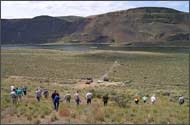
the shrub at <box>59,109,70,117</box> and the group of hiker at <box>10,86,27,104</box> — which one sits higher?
the group of hiker at <box>10,86,27,104</box>

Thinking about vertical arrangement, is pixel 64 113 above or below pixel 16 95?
below

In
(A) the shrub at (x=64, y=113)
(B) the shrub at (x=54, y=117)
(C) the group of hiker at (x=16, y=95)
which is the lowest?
(B) the shrub at (x=54, y=117)

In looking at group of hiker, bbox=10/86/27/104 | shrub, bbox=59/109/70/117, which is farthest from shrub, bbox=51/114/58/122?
group of hiker, bbox=10/86/27/104

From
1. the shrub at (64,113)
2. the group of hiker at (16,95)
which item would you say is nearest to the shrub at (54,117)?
the shrub at (64,113)

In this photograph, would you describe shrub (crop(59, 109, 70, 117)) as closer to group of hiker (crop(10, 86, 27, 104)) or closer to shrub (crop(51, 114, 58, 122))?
shrub (crop(51, 114, 58, 122))

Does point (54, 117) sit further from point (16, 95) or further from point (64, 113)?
point (16, 95)

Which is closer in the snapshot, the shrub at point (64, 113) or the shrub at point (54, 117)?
the shrub at point (54, 117)

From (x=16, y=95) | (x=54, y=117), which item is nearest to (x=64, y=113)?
(x=54, y=117)

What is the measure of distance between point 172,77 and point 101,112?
129 ft

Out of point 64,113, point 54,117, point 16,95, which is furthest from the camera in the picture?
point 16,95

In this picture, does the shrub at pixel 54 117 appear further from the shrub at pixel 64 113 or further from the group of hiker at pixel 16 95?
the group of hiker at pixel 16 95

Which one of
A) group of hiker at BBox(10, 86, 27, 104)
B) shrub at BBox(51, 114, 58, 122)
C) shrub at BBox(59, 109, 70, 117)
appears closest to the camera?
shrub at BBox(51, 114, 58, 122)

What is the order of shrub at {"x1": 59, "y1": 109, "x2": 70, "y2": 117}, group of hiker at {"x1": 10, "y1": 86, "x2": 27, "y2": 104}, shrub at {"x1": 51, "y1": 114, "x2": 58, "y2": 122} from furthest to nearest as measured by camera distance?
group of hiker at {"x1": 10, "y1": 86, "x2": 27, "y2": 104}, shrub at {"x1": 59, "y1": 109, "x2": 70, "y2": 117}, shrub at {"x1": 51, "y1": 114, "x2": 58, "y2": 122}

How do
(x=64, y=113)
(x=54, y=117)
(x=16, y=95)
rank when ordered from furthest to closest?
1. (x=16, y=95)
2. (x=64, y=113)
3. (x=54, y=117)
